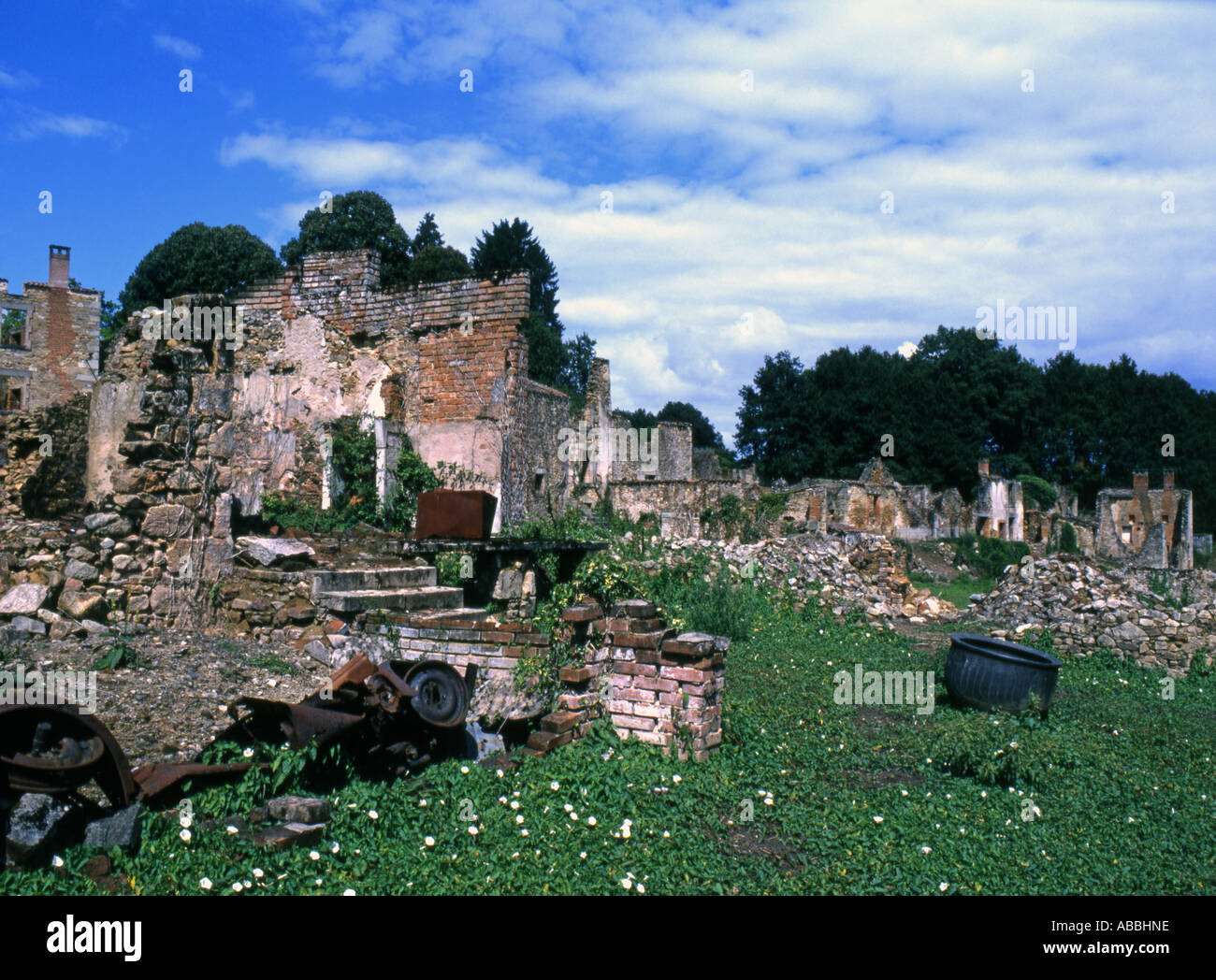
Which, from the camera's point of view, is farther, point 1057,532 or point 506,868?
point 1057,532

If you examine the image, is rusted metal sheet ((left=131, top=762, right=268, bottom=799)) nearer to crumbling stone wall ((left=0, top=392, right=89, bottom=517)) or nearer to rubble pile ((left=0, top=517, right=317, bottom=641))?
rubble pile ((left=0, top=517, right=317, bottom=641))

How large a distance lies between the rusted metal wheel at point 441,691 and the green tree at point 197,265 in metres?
35.8

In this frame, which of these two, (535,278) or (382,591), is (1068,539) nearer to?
(535,278)

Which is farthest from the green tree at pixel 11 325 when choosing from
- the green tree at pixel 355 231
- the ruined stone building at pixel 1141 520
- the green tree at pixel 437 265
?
the ruined stone building at pixel 1141 520

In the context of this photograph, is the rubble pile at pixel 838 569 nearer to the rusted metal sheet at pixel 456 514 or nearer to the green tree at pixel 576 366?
the rusted metal sheet at pixel 456 514

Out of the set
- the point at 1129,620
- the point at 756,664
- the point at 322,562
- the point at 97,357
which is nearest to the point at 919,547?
the point at 1129,620

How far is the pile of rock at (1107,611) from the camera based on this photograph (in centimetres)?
1120

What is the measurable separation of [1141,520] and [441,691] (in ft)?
152

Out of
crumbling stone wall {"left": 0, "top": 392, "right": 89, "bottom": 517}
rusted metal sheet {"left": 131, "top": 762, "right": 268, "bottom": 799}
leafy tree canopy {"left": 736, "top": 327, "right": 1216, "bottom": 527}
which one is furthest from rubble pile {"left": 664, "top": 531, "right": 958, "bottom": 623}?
leafy tree canopy {"left": 736, "top": 327, "right": 1216, "bottom": 527}

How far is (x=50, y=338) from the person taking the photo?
106ft
